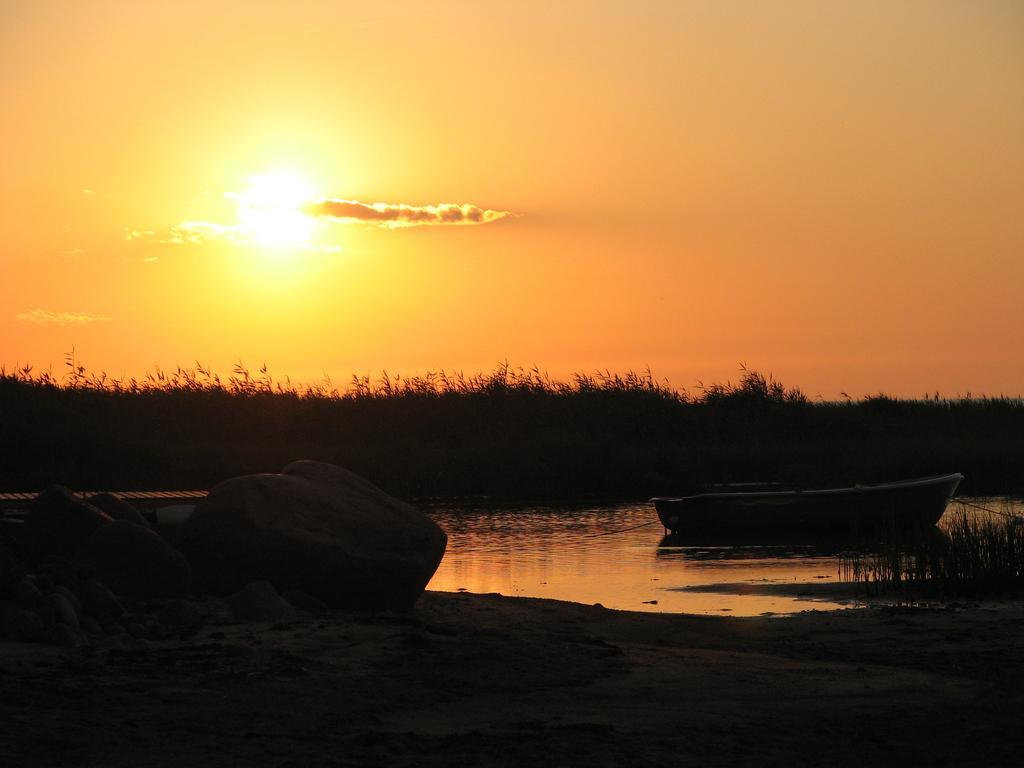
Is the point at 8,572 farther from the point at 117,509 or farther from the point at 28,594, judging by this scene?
the point at 117,509

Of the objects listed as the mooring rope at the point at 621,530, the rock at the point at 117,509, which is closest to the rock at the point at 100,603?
the rock at the point at 117,509

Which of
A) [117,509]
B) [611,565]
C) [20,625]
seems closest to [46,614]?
[20,625]

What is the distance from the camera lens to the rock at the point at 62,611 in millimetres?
7934

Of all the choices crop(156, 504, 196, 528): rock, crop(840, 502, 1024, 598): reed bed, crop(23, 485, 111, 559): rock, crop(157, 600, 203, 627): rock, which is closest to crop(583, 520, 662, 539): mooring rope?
crop(840, 502, 1024, 598): reed bed

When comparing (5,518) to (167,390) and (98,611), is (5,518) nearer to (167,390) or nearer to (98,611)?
(98,611)

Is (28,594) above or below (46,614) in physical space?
above

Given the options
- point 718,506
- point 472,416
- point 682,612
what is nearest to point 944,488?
point 718,506

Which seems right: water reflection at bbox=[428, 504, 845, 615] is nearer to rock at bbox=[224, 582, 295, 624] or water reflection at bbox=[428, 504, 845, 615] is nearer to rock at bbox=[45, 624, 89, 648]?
rock at bbox=[224, 582, 295, 624]

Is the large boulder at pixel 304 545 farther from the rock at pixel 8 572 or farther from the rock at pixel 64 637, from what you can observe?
the rock at pixel 64 637

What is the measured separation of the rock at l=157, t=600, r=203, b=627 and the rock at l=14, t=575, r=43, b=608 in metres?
0.88

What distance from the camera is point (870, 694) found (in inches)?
279

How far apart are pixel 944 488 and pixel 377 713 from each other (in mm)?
15219

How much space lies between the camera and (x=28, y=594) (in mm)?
8258

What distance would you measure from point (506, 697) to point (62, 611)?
317 centimetres
